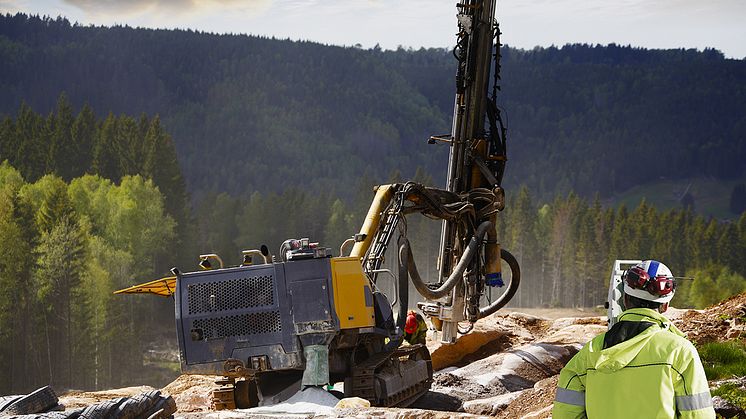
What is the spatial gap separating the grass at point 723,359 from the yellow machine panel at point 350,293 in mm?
3806

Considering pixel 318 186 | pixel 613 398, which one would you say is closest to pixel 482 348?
pixel 613 398

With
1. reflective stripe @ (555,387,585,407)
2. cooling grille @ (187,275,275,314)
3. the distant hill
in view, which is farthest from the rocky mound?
the distant hill

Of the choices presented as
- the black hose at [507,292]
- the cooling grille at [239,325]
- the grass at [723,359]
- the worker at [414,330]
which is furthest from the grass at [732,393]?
the black hose at [507,292]

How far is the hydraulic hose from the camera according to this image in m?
15.3

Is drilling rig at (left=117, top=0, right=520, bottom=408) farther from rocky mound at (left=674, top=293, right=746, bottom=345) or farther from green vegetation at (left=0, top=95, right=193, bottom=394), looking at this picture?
green vegetation at (left=0, top=95, right=193, bottom=394)

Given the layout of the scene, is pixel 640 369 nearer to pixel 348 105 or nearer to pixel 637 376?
pixel 637 376

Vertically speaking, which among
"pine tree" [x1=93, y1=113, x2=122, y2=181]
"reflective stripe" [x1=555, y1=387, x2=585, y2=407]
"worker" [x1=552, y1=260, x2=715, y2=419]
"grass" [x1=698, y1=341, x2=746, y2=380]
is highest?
"pine tree" [x1=93, y1=113, x2=122, y2=181]

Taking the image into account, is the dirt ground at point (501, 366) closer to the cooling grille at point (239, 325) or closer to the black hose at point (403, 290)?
the cooling grille at point (239, 325)

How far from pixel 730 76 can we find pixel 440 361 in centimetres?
16917

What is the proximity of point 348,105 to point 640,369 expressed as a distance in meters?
169

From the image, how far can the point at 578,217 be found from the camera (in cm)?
9975

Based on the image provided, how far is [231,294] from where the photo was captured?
13211mm

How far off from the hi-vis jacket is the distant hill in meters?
110

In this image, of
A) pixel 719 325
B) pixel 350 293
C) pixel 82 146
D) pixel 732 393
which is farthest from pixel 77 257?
pixel 732 393
